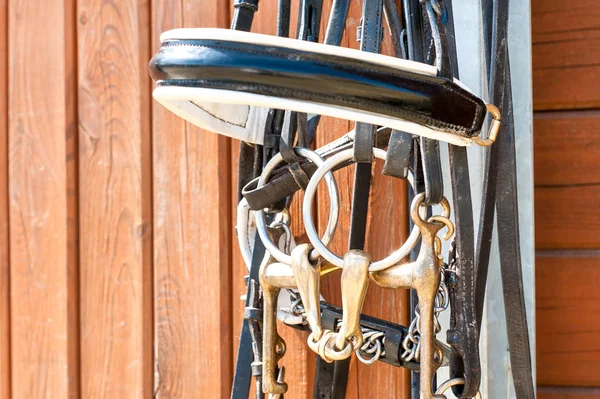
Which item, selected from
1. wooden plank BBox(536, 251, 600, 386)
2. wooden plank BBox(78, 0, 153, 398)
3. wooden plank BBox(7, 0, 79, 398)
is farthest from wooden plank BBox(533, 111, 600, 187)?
wooden plank BBox(7, 0, 79, 398)

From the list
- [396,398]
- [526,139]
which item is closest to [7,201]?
[396,398]

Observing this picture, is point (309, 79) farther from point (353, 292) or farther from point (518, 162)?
point (518, 162)

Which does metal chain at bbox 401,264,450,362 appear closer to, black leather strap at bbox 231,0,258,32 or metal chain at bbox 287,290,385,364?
metal chain at bbox 287,290,385,364

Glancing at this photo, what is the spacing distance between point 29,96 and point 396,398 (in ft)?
2.82

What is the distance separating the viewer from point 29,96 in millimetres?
1170

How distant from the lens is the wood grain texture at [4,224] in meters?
1.17

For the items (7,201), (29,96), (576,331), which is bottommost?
(576,331)

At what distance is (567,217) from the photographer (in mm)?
992

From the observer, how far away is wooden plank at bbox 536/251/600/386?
98cm

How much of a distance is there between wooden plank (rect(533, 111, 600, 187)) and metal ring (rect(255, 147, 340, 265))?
45 centimetres

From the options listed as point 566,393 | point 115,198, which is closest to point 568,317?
point 566,393

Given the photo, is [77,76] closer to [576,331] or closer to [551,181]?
[551,181]

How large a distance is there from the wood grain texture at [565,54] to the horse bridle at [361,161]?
240 mm

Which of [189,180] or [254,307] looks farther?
[189,180]
